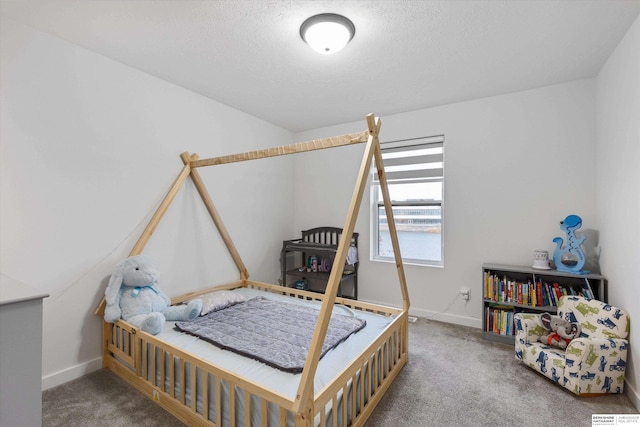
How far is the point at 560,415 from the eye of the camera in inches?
70.6

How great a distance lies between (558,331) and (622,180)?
1.22 m

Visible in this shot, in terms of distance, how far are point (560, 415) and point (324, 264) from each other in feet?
8.35

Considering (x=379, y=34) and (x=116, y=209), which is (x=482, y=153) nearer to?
(x=379, y=34)

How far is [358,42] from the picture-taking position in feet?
6.86

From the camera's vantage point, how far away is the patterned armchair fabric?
1936 mm

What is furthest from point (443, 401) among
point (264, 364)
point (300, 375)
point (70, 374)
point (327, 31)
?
point (70, 374)

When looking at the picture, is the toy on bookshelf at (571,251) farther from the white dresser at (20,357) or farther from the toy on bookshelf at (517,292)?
the white dresser at (20,357)

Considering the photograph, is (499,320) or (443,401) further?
(499,320)

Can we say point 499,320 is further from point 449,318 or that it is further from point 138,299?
point 138,299

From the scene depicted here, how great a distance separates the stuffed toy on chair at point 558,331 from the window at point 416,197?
122cm

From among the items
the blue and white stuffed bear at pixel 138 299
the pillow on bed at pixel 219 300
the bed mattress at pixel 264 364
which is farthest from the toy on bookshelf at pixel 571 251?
the blue and white stuffed bear at pixel 138 299

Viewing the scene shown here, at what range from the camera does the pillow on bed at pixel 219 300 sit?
256 cm

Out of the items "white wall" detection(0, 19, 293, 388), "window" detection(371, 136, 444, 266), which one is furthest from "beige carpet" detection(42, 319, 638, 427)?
"window" detection(371, 136, 444, 266)

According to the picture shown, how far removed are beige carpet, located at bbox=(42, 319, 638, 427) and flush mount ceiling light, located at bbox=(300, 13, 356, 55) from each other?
241 centimetres
